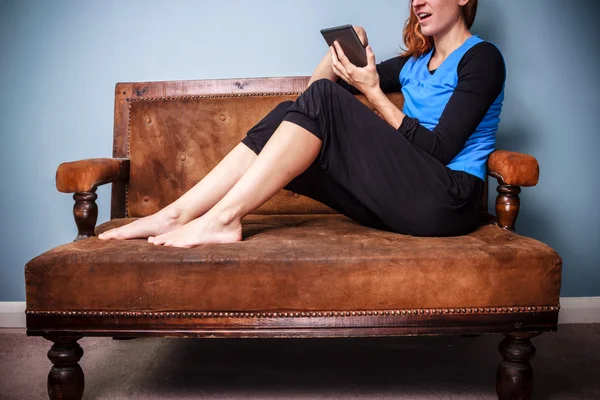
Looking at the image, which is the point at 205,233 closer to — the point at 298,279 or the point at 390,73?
the point at 298,279

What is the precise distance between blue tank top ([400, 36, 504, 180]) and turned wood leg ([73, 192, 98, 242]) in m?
1.15

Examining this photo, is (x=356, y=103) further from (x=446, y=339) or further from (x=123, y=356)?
(x=123, y=356)

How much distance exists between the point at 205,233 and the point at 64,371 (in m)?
0.53

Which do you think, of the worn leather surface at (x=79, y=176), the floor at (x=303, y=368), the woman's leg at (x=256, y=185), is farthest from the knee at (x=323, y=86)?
the floor at (x=303, y=368)

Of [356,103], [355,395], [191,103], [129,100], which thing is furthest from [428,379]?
[129,100]

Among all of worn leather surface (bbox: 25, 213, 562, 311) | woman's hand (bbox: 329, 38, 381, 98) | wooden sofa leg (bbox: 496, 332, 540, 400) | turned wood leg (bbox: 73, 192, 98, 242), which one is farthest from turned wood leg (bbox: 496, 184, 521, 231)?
turned wood leg (bbox: 73, 192, 98, 242)

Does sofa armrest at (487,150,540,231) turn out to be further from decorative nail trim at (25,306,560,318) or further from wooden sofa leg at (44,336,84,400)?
wooden sofa leg at (44,336,84,400)

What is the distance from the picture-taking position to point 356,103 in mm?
1636

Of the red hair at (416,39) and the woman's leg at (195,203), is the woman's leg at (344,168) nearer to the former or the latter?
the woman's leg at (195,203)

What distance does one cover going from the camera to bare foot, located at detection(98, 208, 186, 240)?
170cm

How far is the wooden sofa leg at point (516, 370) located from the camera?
149cm

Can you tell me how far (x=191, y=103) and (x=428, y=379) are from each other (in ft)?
4.58

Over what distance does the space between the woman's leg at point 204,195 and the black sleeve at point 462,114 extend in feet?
1.52

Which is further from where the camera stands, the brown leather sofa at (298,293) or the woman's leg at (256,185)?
the woman's leg at (256,185)
